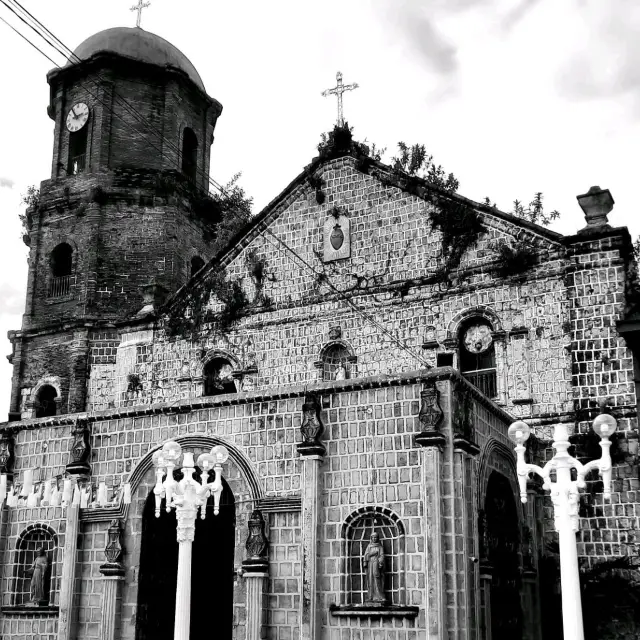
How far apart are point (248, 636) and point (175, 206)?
1332 cm

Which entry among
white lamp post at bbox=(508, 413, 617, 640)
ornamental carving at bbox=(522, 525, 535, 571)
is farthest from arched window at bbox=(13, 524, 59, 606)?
white lamp post at bbox=(508, 413, 617, 640)

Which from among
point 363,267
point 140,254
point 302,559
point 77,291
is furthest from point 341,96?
point 302,559

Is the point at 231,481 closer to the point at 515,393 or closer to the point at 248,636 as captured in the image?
the point at 248,636

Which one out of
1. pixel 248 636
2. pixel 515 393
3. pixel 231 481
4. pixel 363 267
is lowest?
pixel 248 636

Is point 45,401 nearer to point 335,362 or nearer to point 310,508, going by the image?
point 335,362

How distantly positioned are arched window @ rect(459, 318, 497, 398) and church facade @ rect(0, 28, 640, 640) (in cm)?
4

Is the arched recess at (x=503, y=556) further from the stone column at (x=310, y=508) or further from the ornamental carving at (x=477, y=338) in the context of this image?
the ornamental carving at (x=477, y=338)

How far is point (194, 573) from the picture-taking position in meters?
19.0

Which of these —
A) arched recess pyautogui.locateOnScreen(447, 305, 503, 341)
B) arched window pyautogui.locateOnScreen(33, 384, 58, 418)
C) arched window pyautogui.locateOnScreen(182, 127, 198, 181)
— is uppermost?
arched window pyautogui.locateOnScreen(182, 127, 198, 181)

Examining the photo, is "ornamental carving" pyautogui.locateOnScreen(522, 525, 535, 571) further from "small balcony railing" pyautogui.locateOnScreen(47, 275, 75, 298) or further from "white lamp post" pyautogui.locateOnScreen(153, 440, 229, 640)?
"small balcony railing" pyautogui.locateOnScreen(47, 275, 75, 298)

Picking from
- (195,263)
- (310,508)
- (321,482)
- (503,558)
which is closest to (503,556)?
(503,558)

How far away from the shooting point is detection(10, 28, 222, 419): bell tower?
24.7 m

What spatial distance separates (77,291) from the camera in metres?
24.9

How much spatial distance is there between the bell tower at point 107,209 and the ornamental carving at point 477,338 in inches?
323
